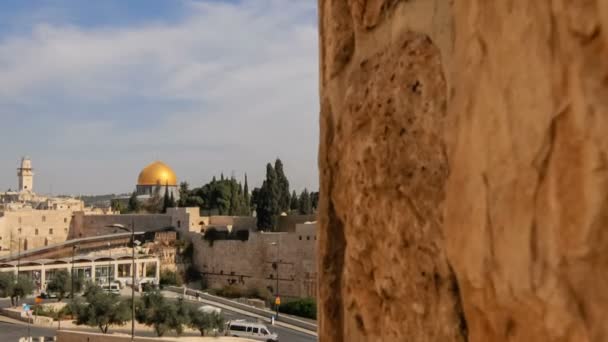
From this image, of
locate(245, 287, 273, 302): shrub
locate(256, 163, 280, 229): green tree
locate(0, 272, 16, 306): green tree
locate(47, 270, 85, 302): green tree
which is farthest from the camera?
locate(256, 163, 280, 229): green tree

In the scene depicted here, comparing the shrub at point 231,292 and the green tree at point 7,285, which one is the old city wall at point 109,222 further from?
the green tree at point 7,285

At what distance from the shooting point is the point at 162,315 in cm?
2759

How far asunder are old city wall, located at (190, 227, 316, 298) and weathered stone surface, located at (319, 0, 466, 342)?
36555 millimetres

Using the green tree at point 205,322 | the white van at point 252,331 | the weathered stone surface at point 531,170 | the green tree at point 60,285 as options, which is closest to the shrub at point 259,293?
the green tree at point 60,285

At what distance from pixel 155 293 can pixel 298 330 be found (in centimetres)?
594

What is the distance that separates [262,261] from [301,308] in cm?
897

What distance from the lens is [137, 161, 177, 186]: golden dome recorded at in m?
73.4

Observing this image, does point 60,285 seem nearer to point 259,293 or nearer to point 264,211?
point 259,293

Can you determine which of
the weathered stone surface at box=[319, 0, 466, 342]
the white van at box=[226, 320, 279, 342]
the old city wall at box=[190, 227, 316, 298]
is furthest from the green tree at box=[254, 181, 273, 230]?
the weathered stone surface at box=[319, 0, 466, 342]

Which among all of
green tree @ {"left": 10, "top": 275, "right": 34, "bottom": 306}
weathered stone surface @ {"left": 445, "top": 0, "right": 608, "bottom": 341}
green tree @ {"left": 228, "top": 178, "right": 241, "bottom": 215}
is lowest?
green tree @ {"left": 10, "top": 275, "right": 34, "bottom": 306}

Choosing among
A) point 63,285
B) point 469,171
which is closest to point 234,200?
point 63,285

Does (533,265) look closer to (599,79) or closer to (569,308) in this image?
(569,308)

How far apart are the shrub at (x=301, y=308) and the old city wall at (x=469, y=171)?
104 ft

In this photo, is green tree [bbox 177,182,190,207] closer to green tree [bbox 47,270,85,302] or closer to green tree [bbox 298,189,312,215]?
green tree [bbox 298,189,312,215]
